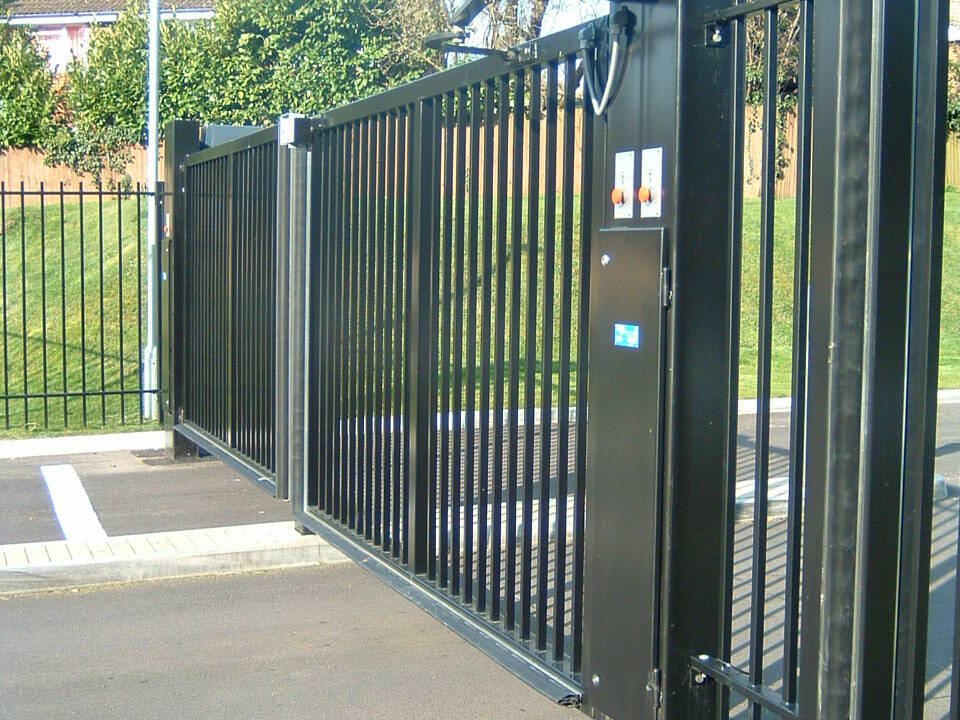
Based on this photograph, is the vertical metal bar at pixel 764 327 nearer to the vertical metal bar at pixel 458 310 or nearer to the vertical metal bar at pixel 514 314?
the vertical metal bar at pixel 514 314

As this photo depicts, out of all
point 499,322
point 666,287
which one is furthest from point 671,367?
point 499,322

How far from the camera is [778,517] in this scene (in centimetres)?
740

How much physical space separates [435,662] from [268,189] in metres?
2.83

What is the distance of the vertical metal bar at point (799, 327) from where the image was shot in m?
2.76

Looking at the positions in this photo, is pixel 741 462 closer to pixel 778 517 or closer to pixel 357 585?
pixel 778 517

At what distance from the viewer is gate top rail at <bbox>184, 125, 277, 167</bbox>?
635 cm

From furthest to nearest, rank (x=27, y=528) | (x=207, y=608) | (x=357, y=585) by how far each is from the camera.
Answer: (x=27, y=528), (x=357, y=585), (x=207, y=608)

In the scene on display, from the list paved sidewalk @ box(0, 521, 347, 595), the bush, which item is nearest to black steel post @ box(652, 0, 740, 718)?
paved sidewalk @ box(0, 521, 347, 595)

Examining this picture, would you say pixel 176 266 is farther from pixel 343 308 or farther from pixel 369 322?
pixel 369 322

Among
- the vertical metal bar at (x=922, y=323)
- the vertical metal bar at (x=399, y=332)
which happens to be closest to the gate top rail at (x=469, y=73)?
the vertical metal bar at (x=399, y=332)

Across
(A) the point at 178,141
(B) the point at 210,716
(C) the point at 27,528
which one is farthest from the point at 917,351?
(A) the point at 178,141

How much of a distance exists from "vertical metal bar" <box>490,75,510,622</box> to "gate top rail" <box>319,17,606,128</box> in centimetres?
9

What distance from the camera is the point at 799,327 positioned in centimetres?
277

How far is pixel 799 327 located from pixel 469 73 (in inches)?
73.1
